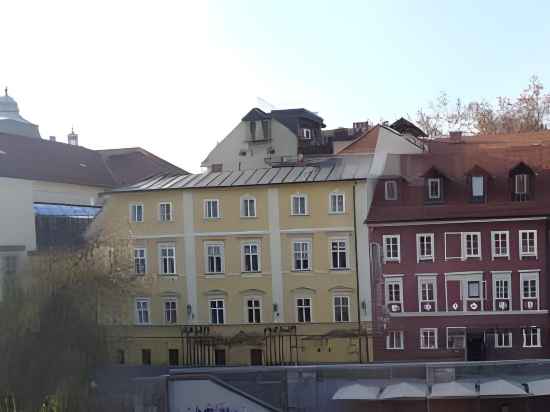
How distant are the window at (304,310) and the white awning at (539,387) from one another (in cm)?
1157

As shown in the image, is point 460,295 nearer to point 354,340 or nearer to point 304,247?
point 354,340

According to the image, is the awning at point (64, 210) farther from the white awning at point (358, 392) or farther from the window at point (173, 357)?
the white awning at point (358, 392)

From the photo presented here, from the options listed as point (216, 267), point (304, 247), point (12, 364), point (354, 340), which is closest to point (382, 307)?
point (354, 340)

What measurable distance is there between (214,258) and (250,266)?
1.85 metres

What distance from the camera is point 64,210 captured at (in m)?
40.7

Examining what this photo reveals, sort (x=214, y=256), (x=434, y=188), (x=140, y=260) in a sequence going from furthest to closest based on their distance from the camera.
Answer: (x=140, y=260) → (x=214, y=256) → (x=434, y=188)

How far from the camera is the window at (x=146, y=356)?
36.3 metres

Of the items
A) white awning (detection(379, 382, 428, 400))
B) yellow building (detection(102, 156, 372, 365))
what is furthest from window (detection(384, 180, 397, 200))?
white awning (detection(379, 382, 428, 400))

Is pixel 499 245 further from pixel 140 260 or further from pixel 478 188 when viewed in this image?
pixel 140 260

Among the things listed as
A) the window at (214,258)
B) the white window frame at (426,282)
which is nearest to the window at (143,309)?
the window at (214,258)

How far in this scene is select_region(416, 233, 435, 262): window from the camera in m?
32.8

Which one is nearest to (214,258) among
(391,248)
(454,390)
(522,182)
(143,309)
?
(143,309)

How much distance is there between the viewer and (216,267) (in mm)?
35500

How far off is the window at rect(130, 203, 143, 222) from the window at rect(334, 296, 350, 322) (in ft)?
34.3
